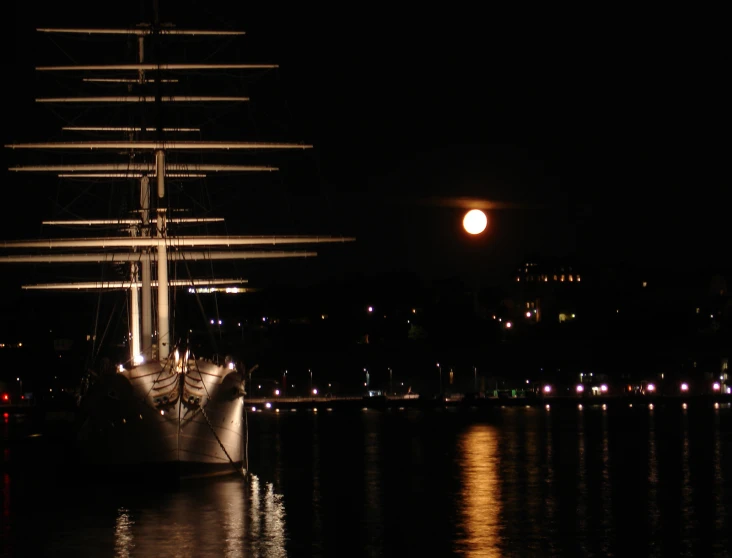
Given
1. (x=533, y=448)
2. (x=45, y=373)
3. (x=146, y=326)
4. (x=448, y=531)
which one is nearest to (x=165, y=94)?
(x=146, y=326)

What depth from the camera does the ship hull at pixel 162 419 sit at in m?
43.5

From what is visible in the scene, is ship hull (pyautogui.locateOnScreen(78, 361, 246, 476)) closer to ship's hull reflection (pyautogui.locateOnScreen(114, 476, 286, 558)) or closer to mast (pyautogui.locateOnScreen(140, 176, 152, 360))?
ship's hull reflection (pyautogui.locateOnScreen(114, 476, 286, 558))

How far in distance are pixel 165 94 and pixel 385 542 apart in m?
34.6

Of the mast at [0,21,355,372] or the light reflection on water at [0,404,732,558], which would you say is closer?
the light reflection on water at [0,404,732,558]

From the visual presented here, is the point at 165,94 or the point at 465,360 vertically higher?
the point at 165,94

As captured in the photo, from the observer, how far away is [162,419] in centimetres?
4347

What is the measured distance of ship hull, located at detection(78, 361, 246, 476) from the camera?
4353 cm

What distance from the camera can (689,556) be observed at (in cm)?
2870

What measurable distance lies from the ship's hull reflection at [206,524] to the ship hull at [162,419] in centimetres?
141

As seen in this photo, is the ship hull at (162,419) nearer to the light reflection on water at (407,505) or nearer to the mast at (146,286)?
the light reflection on water at (407,505)

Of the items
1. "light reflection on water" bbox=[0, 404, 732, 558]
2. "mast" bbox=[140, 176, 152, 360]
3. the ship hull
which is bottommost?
"light reflection on water" bbox=[0, 404, 732, 558]

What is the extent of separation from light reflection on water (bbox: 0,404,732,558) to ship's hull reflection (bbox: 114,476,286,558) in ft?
0.18

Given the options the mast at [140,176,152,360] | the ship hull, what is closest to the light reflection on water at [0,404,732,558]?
the ship hull

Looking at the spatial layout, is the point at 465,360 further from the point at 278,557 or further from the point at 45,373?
the point at 278,557
